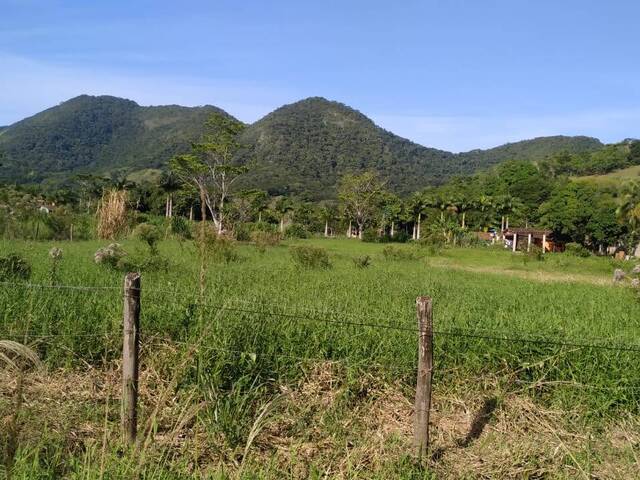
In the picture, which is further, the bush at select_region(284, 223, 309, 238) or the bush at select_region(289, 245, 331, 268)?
the bush at select_region(284, 223, 309, 238)

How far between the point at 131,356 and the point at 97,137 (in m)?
149

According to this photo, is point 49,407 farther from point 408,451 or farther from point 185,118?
point 185,118

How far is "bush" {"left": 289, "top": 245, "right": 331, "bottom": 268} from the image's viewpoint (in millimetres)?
14289

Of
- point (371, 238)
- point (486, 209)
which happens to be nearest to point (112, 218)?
point (371, 238)

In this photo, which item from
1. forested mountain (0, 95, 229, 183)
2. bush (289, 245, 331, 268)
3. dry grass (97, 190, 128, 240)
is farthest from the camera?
forested mountain (0, 95, 229, 183)

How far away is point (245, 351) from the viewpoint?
15.6 feet

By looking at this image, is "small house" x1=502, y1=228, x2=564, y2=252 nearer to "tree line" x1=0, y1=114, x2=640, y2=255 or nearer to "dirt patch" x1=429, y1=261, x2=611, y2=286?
"tree line" x1=0, y1=114, x2=640, y2=255

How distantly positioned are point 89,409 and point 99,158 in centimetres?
13286

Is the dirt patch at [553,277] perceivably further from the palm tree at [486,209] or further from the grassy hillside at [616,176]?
the grassy hillside at [616,176]

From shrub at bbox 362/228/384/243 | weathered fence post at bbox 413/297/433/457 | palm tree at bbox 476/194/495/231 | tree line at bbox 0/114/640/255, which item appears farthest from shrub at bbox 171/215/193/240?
palm tree at bbox 476/194/495/231

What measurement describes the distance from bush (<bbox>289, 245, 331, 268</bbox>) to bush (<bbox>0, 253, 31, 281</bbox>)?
6.96 m

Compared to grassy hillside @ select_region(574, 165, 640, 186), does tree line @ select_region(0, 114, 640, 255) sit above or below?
below

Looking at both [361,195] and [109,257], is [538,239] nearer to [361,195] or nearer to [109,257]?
[361,195]

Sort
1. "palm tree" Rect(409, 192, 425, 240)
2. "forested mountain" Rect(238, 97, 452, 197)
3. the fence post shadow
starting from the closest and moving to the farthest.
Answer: the fence post shadow, "palm tree" Rect(409, 192, 425, 240), "forested mountain" Rect(238, 97, 452, 197)
